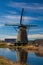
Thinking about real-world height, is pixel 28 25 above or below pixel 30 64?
above

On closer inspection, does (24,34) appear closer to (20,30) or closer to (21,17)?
(20,30)

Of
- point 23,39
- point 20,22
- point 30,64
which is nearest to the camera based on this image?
point 30,64

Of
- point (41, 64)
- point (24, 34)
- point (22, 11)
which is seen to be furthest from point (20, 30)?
point (41, 64)

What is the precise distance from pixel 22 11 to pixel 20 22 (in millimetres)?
3637

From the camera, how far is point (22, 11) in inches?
2539

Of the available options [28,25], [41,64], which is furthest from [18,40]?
[41,64]

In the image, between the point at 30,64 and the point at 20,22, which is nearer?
the point at 30,64

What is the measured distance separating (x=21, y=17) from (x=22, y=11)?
2223 mm

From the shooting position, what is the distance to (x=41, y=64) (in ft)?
89.6

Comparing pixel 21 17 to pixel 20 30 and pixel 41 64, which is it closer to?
pixel 20 30

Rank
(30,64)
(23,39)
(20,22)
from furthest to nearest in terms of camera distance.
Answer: (20,22), (23,39), (30,64)

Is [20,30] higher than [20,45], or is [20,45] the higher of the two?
[20,30]

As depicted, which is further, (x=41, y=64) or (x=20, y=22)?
(x=20, y=22)

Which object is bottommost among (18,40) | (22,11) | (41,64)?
(41,64)
